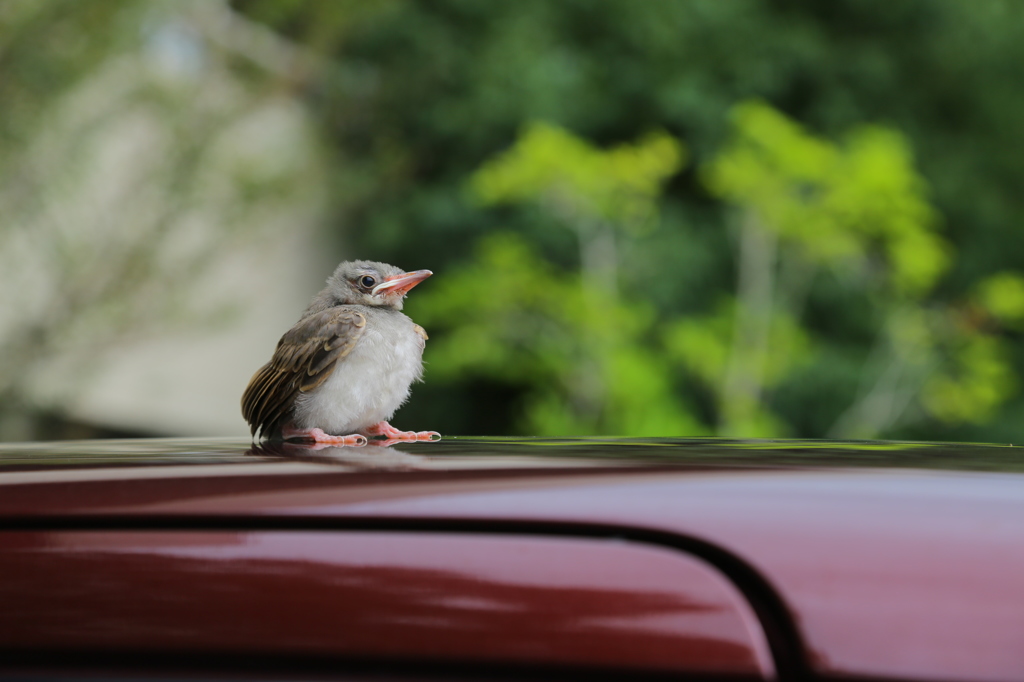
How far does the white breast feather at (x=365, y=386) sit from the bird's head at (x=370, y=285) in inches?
4.3

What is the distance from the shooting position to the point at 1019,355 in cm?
812

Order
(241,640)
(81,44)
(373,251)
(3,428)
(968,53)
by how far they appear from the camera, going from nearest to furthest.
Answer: (241,640), (81,44), (3,428), (968,53), (373,251)

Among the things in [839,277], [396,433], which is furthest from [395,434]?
[839,277]

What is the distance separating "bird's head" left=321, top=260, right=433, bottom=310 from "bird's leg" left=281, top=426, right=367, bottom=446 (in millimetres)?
241

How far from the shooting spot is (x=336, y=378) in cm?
111

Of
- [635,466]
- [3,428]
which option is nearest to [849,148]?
[3,428]

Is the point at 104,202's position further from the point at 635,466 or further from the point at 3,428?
the point at 635,466

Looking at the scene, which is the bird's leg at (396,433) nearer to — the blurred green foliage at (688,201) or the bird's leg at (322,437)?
the bird's leg at (322,437)

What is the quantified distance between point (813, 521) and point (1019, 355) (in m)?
8.55

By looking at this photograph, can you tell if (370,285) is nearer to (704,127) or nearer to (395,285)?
(395,285)

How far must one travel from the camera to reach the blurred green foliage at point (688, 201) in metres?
6.38

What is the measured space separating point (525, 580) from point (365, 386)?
600 millimetres

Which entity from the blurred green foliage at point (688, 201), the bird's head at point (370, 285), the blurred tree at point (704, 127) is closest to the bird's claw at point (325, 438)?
the bird's head at point (370, 285)

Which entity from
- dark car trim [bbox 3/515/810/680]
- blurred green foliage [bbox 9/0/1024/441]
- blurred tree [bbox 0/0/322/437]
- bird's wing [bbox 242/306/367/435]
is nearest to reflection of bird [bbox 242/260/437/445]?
bird's wing [bbox 242/306/367/435]
